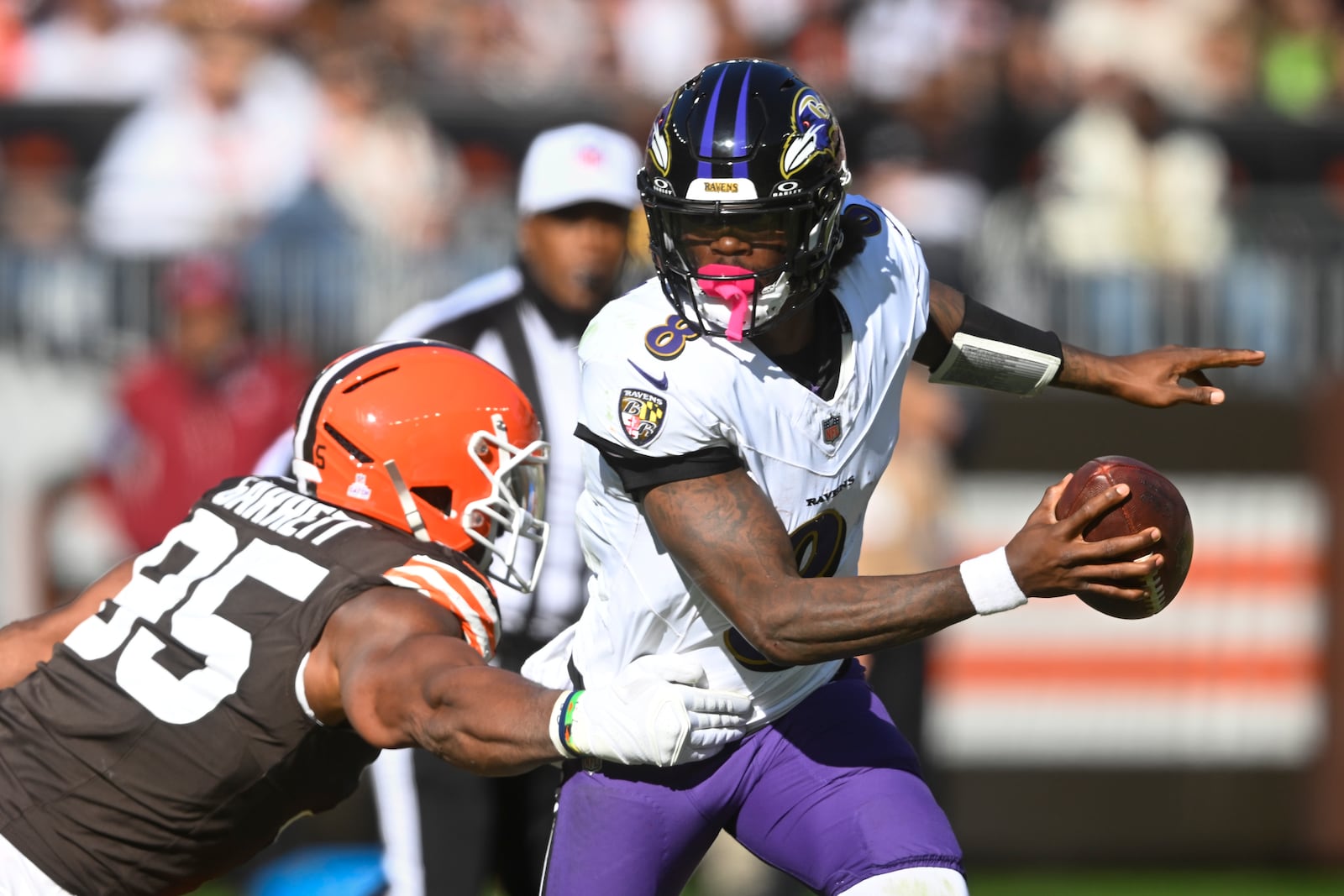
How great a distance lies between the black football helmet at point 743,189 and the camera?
3.34 meters

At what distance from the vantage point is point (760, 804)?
3588 millimetres

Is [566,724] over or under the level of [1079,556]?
under

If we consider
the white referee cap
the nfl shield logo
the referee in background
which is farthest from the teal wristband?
the white referee cap

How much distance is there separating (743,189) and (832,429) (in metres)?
0.46

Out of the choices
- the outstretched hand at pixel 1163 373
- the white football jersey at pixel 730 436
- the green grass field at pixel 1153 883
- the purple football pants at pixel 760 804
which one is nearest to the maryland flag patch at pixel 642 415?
the white football jersey at pixel 730 436

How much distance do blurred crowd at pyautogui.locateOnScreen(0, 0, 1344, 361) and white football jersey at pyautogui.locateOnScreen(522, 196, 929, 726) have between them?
A: 3.80 meters

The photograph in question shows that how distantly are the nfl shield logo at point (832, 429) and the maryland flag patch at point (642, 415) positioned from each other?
33 cm

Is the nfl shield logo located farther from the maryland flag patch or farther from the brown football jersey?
the brown football jersey

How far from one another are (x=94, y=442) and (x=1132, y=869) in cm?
443

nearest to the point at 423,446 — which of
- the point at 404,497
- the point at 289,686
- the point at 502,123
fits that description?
the point at 404,497

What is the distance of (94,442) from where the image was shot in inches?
283

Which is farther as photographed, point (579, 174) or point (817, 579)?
point (579, 174)

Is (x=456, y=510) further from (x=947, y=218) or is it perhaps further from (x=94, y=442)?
(x=947, y=218)

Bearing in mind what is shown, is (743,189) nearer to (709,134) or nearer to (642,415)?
(709,134)
